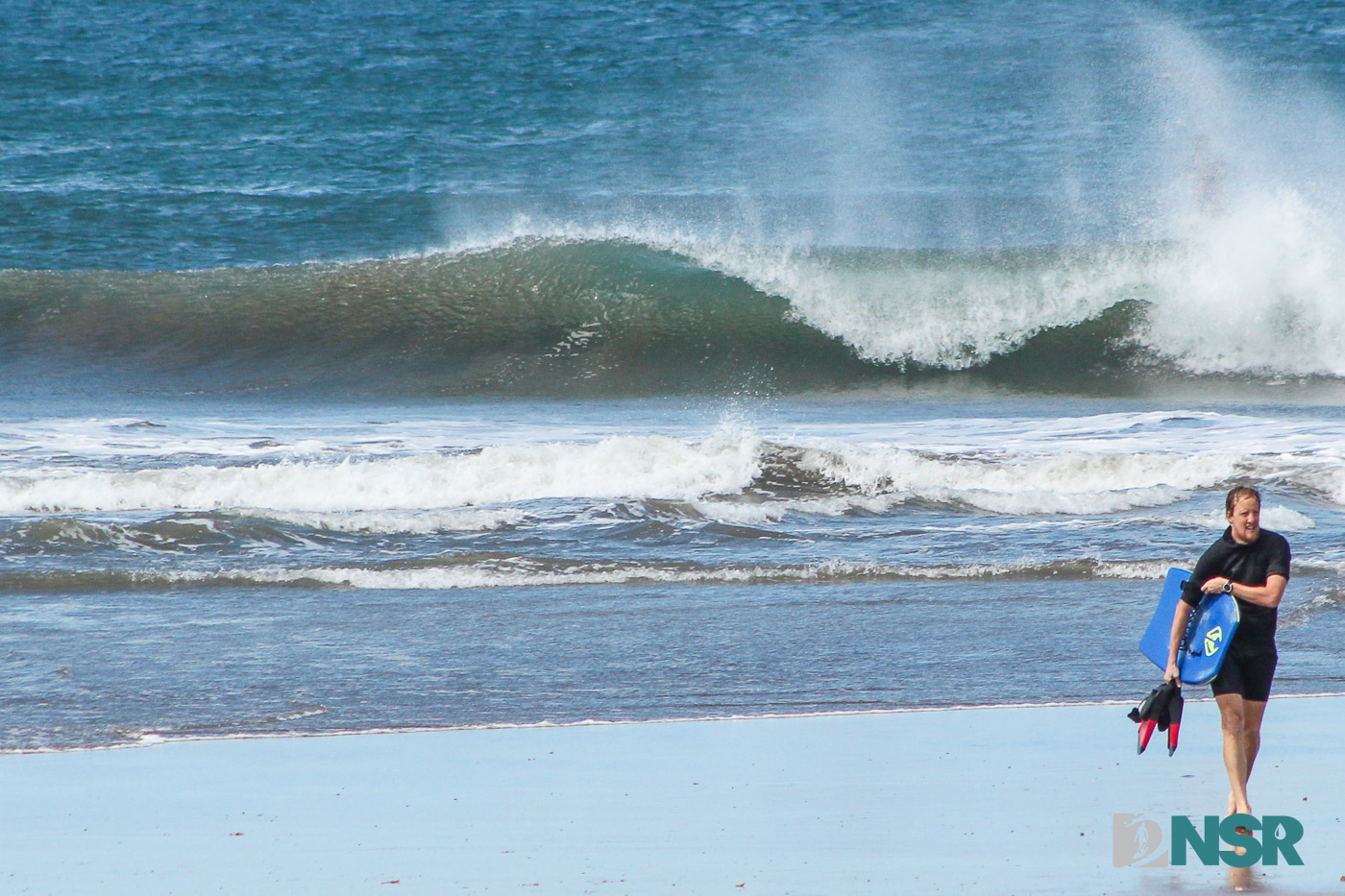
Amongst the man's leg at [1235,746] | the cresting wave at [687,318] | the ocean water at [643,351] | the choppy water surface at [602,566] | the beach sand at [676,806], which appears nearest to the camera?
the beach sand at [676,806]

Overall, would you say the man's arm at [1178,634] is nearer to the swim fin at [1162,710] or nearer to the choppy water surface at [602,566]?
the swim fin at [1162,710]

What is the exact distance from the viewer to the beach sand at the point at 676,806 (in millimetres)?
2998

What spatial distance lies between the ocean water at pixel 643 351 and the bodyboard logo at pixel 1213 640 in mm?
1377

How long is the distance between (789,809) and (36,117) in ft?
90.9

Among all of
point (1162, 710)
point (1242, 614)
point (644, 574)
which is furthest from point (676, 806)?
point (644, 574)

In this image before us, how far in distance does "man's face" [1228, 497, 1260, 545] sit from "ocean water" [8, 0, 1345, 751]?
1451mm

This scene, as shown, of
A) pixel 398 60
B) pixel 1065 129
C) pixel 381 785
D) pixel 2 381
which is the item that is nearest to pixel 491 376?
pixel 2 381

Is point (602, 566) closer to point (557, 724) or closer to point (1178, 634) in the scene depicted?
point (557, 724)

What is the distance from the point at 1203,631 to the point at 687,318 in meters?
12.9

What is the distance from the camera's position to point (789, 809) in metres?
3.47

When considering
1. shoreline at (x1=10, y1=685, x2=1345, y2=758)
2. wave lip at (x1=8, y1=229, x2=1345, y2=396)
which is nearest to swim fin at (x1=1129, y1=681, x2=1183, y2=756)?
shoreline at (x1=10, y1=685, x2=1345, y2=758)

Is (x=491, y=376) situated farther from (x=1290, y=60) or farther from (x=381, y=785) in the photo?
(x=1290, y=60)

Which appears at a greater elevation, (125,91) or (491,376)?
(125,91)

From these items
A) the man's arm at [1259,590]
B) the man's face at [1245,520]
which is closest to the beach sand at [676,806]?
the man's arm at [1259,590]
